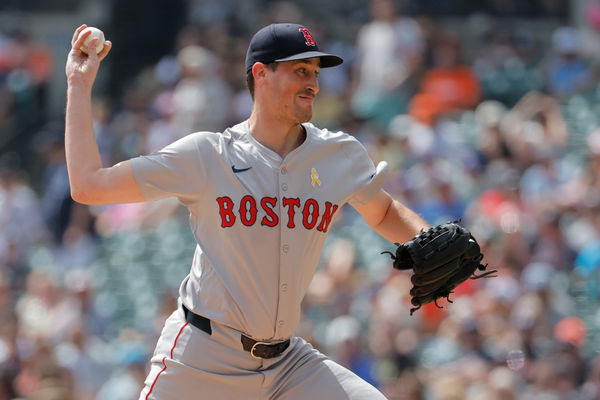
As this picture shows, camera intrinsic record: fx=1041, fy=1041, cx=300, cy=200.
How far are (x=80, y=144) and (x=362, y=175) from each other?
1137 mm

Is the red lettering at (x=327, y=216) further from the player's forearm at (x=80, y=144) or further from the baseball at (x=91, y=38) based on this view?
the baseball at (x=91, y=38)

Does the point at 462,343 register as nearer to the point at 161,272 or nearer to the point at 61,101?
the point at 161,272

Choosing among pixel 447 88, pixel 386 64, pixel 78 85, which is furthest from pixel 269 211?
pixel 386 64

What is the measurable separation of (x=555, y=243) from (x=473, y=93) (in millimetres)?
3450

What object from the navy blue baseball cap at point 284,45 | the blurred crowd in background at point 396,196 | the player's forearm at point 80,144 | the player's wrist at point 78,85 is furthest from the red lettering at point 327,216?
the blurred crowd in background at point 396,196

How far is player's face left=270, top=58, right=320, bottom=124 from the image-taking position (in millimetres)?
4090

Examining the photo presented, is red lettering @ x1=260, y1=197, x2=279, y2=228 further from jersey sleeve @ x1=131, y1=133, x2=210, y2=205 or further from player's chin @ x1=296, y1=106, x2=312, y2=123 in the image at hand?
player's chin @ x1=296, y1=106, x2=312, y2=123

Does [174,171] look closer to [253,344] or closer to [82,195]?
[82,195]

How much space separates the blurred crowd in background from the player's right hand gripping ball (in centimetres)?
230

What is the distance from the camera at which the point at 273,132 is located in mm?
4172

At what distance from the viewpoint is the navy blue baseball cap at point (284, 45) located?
13.4 ft

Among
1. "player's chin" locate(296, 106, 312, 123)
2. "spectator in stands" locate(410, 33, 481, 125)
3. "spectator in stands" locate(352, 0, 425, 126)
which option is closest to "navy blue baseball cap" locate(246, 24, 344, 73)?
"player's chin" locate(296, 106, 312, 123)

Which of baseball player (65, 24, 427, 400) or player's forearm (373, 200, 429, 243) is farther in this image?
player's forearm (373, 200, 429, 243)

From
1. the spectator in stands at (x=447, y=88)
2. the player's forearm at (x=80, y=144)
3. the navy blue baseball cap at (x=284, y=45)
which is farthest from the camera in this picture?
the spectator in stands at (x=447, y=88)
